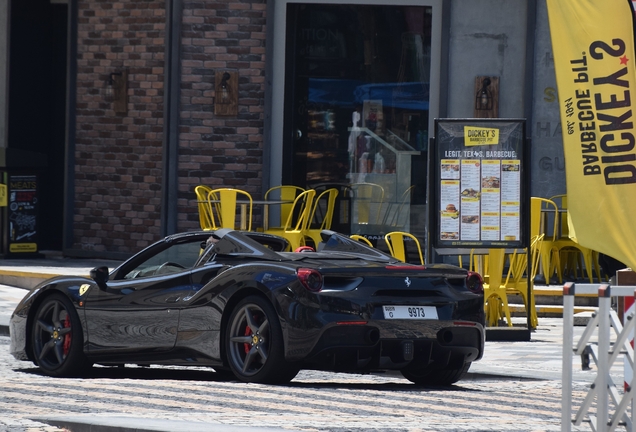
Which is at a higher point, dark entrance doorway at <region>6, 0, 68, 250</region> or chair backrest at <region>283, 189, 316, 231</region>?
dark entrance doorway at <region>6, 0, 68, 250</region>

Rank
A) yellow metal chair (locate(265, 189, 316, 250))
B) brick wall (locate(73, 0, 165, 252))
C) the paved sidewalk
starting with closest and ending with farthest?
the paved sidewalk < yellow metal chair (locate(265, 189, 316, 250)) < brick wall (locate(73, 0, 165, 252))

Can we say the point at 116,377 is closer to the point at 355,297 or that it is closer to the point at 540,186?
the point at 355,297

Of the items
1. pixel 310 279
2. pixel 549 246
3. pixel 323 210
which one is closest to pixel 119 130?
pixel 323 210

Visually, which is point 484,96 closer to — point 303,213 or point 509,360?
point 303,213

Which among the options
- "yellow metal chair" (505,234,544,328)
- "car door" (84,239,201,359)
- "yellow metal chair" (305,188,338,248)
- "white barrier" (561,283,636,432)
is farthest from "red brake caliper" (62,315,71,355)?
"yellow metal chair" (305,188,338,248)

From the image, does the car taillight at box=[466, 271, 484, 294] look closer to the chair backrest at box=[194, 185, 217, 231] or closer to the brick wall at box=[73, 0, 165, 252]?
the chair backrest at box=[194, 185, 217, 231]

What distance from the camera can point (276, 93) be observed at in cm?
1777

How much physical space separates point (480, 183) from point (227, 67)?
19.6 ft

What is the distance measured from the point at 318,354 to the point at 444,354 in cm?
93

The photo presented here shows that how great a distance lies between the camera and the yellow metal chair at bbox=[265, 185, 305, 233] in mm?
17484

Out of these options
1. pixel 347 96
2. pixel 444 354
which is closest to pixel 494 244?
pixel 444 354

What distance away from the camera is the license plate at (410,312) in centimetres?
895

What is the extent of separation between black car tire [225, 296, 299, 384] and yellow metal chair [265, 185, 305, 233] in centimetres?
828

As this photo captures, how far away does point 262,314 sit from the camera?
908 centimetres
